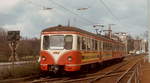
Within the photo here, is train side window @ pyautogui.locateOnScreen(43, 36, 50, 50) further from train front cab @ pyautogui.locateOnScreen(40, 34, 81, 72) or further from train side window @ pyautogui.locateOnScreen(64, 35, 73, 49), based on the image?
train side window @ pyautogui.locateOnScreen(64, 35, 73, 49)

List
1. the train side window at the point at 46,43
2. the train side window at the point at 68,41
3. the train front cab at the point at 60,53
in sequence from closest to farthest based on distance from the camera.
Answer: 1. the train front cab at the point at 60,53
2. the train side window at the point at 68,41
3. the train side window at the point at 46,43

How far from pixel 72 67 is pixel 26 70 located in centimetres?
324

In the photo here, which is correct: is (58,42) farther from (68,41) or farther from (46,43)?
(46,43)

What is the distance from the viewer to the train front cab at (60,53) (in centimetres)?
1483

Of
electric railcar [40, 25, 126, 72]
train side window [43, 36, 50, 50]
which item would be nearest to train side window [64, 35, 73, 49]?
electric railcar [40, 25, 126, 72]

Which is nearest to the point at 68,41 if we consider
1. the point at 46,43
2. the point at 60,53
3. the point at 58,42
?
the point at 58,42

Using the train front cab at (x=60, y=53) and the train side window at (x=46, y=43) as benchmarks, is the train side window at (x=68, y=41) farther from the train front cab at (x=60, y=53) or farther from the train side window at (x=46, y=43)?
the train side window at (x=46, y=43)

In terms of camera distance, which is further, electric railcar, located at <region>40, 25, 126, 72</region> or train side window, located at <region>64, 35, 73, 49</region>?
train side window, located at <region>64, 35, 73, 49</region>

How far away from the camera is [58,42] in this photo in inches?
599

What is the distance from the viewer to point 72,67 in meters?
14.7

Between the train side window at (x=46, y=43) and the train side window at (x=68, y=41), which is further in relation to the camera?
the train side window at (x=46, y=43)

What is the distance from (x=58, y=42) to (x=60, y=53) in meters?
0.71

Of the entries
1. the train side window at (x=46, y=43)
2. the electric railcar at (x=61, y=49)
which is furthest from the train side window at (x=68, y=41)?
the train side window at (x=46, y=43)

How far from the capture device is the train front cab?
14828 millimetres
